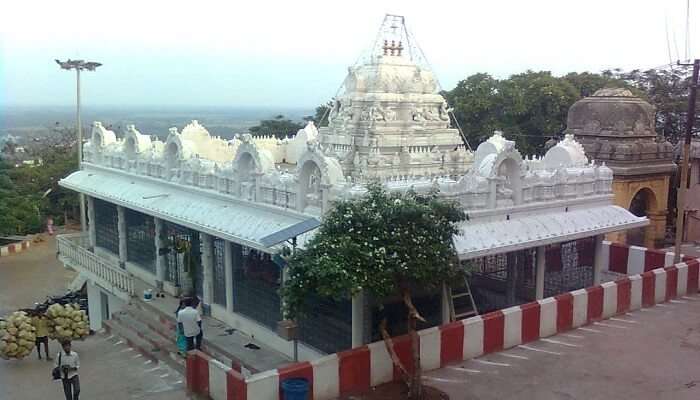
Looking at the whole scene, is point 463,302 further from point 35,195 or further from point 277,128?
point 277,128

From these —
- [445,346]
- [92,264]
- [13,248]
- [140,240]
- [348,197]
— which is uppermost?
Answer: [348,197]

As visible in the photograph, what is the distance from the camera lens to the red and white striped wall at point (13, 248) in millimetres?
35372

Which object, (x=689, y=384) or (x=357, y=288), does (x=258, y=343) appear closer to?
(x=357, y=288)

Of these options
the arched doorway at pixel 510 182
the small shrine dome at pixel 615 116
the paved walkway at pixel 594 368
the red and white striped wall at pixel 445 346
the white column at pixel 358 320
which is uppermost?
the small shrine dome at pixel 615 116

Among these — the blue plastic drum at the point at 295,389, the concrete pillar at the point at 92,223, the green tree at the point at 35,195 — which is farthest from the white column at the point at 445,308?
the green tree at the point at 35,195

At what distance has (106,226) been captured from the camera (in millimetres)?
24000

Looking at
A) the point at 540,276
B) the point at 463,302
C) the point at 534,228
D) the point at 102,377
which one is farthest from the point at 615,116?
the point at 102,377

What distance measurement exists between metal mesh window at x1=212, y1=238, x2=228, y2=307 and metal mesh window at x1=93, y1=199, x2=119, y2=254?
7446mm

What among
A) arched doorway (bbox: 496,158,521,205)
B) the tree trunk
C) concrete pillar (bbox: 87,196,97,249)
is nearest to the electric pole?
arched doorway (bbox: 496,158,521,205)

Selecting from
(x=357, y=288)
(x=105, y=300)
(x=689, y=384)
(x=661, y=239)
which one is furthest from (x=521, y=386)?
(x=661, y=239)

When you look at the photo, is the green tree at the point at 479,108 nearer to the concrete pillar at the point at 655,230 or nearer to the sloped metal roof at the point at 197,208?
the concrete pillar at the point at 655,230

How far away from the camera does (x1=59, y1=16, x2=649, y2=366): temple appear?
1388cm

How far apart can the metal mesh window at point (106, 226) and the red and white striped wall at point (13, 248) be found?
13852 mm

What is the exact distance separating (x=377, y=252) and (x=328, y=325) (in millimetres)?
3796
